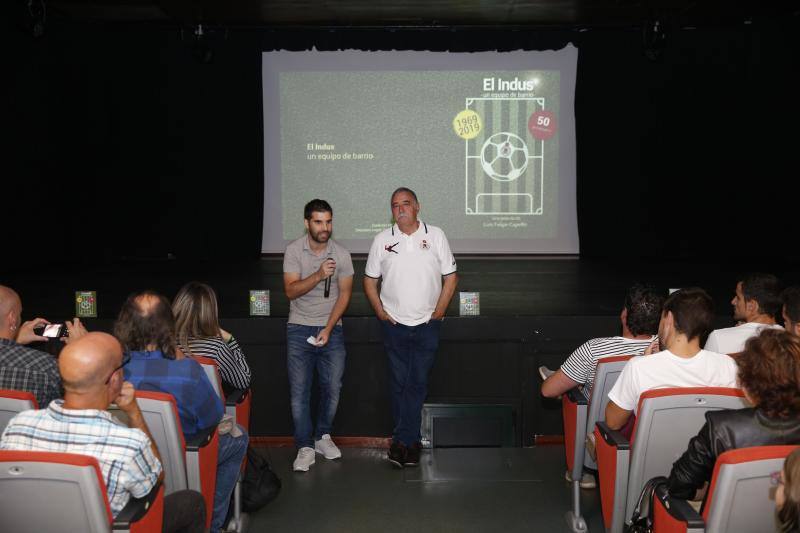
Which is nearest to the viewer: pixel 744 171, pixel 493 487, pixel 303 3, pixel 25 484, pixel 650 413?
pixel 25 484

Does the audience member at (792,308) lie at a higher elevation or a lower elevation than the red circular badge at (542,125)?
lower

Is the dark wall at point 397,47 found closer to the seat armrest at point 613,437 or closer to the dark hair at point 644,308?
the dark hair at point 644,308

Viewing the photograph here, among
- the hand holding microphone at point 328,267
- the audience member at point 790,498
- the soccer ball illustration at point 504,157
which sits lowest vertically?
the audience member at point 790,498

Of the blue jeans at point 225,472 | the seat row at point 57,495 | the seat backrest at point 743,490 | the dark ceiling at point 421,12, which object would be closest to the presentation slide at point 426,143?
the dark ceiling at point 421,12

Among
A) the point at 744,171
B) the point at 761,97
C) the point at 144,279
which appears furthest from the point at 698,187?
the point at 144,279

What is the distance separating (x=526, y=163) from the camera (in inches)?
343

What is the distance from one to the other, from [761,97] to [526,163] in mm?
3056

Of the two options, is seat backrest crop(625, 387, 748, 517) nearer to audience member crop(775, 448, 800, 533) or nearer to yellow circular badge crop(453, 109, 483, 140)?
audience member crop(775, 448, 800, 533)

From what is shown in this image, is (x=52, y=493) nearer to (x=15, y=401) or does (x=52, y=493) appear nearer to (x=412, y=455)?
(x=15, y=401)

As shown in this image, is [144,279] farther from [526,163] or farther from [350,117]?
[526,163]

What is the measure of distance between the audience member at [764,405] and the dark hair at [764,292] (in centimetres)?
118

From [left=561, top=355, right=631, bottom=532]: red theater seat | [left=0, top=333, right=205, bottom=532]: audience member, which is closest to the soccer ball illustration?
[left=561, top=355, right=631, bottom=532]: red theater seat

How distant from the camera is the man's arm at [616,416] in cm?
244

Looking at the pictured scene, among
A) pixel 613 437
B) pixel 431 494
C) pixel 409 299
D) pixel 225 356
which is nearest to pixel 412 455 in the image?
pixel 431 494
